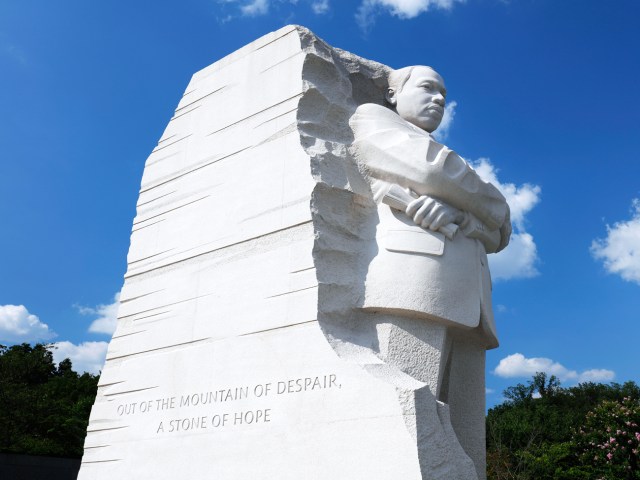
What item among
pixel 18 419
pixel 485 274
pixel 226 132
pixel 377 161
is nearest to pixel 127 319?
pixel 226 132

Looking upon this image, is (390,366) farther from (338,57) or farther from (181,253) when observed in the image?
(338,57)

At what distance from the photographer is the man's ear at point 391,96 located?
5457 mm

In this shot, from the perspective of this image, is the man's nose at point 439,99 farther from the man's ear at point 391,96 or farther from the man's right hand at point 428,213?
the man's right hand at point 428,213

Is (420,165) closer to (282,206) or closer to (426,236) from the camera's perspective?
(426,236)

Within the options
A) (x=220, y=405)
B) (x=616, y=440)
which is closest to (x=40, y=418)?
(x=616, y=440)

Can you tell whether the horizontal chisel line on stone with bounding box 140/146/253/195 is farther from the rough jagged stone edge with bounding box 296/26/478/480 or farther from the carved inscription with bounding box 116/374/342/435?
the carved inscription with bounding box 116/374/342/435

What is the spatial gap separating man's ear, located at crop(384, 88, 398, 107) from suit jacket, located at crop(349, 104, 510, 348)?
1.55ft

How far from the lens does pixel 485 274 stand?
4844 millimetres

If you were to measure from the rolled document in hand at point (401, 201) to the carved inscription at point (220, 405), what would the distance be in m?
1.22

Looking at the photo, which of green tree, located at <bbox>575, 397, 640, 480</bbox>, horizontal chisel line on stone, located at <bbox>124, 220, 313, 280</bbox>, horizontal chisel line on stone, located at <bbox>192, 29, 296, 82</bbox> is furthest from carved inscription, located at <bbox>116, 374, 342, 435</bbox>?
green tree, located at <bbox>575, 397, 640, 480</bbox>

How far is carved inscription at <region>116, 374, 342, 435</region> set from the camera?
4.07 meters

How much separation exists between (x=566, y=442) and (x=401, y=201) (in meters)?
18.3

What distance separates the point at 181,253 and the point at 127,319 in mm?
781

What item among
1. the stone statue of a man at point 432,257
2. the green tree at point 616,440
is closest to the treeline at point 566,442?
the green tree at point 616,440
